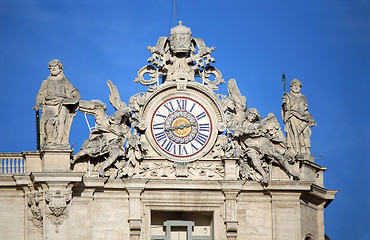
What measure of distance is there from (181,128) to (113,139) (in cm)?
177

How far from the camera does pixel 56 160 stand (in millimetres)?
39844

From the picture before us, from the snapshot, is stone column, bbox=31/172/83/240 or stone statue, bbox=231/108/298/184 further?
stone statue, bbox=231/108/298/184

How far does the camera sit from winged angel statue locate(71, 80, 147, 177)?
4028 cm

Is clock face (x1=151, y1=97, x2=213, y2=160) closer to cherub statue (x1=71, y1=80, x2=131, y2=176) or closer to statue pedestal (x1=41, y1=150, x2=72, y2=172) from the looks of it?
cherub statue (x1=71, y1=80, x2=131, y2=176)

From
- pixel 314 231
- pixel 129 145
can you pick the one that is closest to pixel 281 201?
pixel 314 231

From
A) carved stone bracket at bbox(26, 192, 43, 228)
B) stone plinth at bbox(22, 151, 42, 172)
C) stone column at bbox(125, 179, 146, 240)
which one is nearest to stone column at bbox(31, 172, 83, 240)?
carved stone bracket at bbox(26, 192, 43, 228)

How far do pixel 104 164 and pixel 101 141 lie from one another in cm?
62

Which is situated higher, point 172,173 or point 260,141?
point 260,141

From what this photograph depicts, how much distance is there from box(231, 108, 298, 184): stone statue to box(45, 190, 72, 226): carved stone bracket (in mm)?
4635

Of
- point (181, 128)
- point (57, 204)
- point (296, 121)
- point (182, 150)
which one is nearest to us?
point (57, 204)

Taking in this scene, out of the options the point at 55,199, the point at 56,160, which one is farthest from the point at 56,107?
the point at 55,199

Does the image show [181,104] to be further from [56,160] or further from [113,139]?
[56,160]

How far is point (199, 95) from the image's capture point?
41.2m

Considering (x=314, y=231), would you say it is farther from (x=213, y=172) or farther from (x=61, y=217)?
(x=61, y=217)
